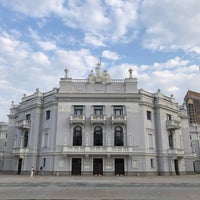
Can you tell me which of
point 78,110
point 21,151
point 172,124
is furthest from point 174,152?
point 21,151

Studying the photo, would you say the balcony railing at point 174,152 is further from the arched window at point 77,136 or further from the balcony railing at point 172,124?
the arched window at point 77,136

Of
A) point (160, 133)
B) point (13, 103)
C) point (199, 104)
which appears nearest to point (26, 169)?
point (13, 103)

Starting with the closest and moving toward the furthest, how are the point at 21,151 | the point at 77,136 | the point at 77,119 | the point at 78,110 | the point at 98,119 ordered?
1. the point at 77,119
2. the point at 98,119
3. the point at 77,136
4. the point at 78,110
5. the point at 21,151

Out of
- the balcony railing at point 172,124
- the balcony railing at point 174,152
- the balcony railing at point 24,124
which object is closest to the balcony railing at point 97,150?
the balcony railing at point 174,152

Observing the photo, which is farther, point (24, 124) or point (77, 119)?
point (24, 124)

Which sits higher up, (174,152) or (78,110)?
(78,110)

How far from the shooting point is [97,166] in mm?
35625

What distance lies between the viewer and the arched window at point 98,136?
36638 mm

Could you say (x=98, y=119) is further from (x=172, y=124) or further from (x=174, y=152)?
(x=174, y=152)

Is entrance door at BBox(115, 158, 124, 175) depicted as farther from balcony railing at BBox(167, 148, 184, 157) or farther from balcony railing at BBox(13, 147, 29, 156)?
balcony railing at BBox(13, 147, 29, 156)

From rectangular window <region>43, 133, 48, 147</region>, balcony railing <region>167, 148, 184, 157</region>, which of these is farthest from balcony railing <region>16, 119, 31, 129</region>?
balcony railing <region>167, 148, 184, 157</region>

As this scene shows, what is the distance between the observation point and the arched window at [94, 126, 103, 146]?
36638mm

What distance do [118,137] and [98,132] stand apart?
3.35 meters

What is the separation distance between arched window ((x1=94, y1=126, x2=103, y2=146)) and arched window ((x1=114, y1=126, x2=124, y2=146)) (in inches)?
95.1
